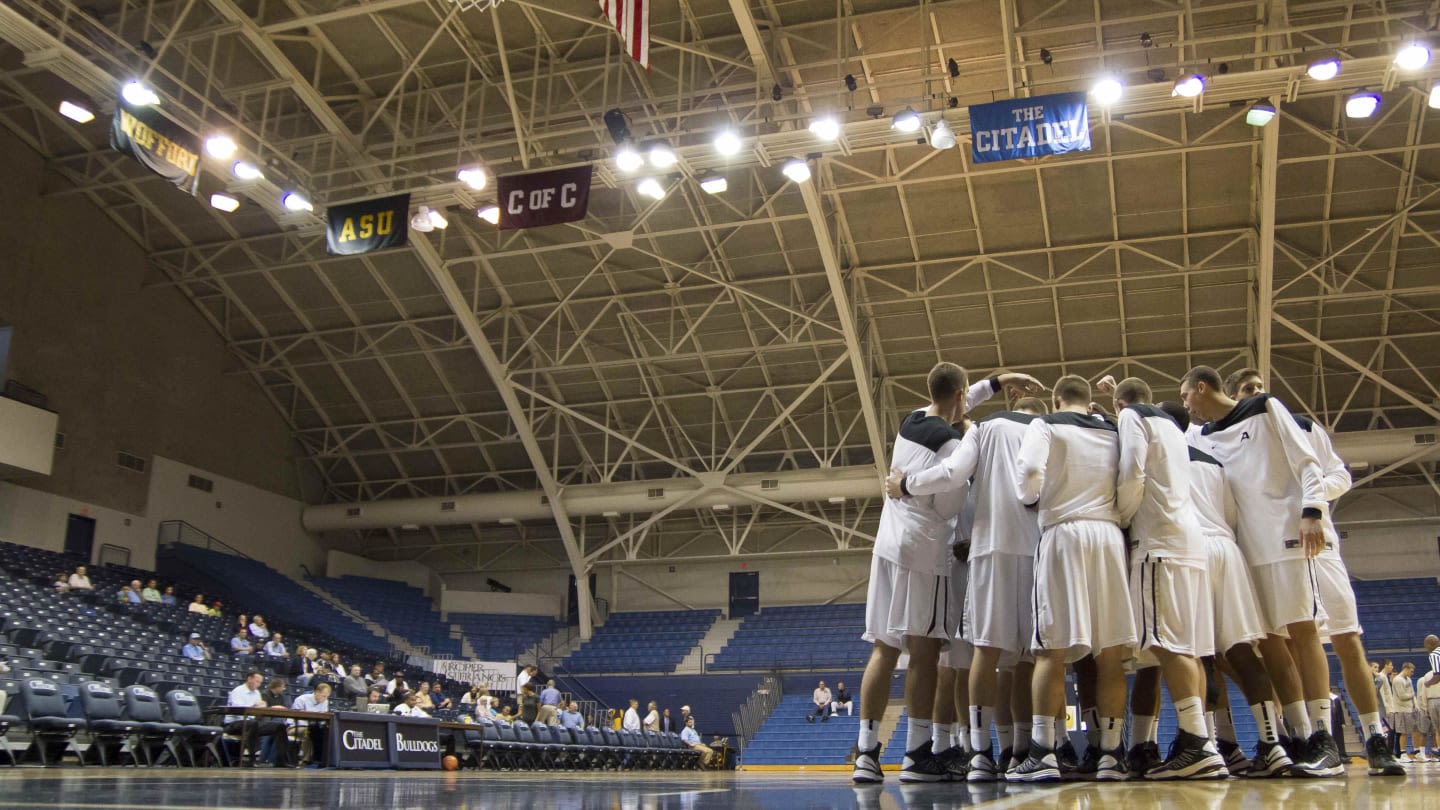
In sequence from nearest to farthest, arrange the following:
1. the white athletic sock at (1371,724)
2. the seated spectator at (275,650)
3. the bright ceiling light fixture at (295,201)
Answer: the white athletic sock at (1371,724) → the bright ceiling light fixture at (295,201) → the seated spectator at (275,650)

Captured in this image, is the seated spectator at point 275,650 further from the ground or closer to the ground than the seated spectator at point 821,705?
further from the ground

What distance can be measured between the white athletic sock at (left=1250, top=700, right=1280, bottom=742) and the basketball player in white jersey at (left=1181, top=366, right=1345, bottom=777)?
68mm

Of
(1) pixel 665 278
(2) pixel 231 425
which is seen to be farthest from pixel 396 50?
(2) pixel 231 425

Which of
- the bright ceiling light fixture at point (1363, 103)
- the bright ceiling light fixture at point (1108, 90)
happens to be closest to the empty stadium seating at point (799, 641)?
the bright ceiling light fixture at point (1108, 90)

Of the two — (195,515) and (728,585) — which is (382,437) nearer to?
(195,515)

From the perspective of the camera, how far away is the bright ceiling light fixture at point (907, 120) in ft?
53.1

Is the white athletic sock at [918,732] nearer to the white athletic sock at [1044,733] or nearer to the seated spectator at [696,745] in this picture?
the white athletic sock at [1044,733]

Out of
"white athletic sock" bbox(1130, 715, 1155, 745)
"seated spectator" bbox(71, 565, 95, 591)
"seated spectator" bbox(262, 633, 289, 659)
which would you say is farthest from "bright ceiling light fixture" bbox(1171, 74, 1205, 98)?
"seated spectator" bbox(71, 565, 95, 591)

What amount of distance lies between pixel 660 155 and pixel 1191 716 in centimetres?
1370

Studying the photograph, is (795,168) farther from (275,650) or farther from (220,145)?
(275,650)

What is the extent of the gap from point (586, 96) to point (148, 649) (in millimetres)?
12053

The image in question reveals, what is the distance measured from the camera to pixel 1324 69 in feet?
49.2

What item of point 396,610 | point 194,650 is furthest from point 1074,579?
point 396,610

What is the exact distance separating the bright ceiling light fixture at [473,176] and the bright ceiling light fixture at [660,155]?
2.68 metres
